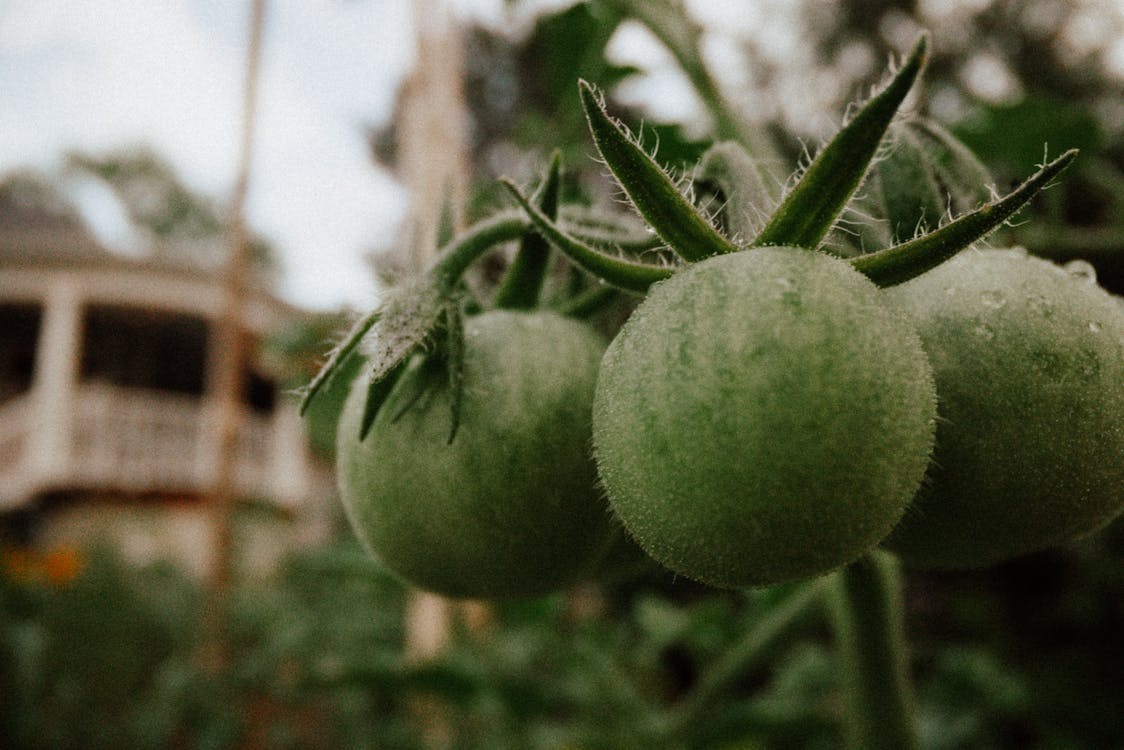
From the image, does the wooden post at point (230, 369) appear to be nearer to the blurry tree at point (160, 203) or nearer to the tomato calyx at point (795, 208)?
the tomato calyx at point (795, 208)

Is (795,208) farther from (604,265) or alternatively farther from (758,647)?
(758,647)

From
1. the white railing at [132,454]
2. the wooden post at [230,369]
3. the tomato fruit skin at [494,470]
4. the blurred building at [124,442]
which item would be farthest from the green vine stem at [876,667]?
the white railing at [132,454]

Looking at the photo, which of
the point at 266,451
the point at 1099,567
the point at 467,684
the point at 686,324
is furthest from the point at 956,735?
the point at 266,451

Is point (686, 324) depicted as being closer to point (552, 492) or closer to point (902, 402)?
point (902, 402)

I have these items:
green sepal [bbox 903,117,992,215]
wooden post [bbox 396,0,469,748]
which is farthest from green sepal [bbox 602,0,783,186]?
wooden post [bbox 396,0,469,748]

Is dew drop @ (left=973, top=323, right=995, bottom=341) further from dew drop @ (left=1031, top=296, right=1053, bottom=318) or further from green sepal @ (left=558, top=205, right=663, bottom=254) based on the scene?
green sepal @ (left=558, top=205, right=663, bottom=254)

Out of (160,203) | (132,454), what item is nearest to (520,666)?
(132,454)
